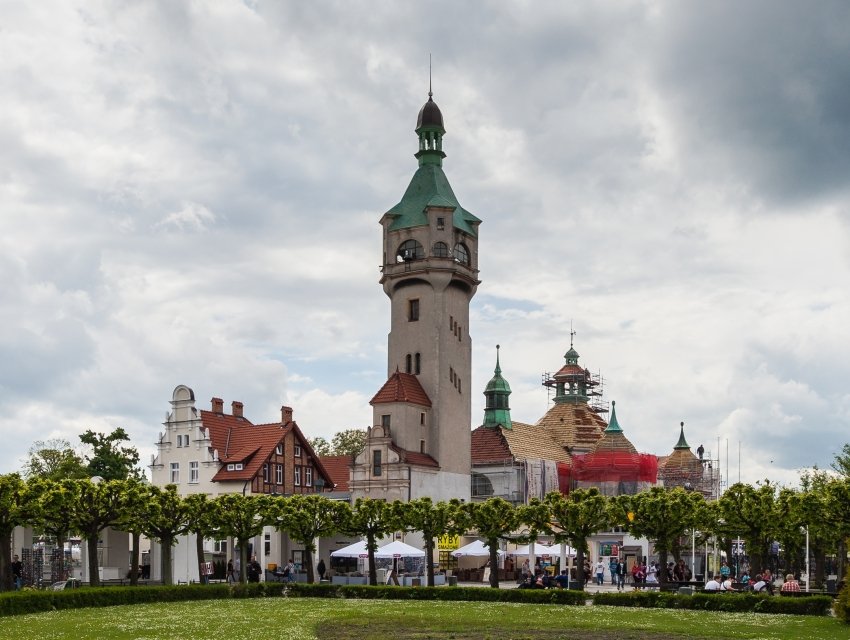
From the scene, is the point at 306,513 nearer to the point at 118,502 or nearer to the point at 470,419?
the point at 118,502

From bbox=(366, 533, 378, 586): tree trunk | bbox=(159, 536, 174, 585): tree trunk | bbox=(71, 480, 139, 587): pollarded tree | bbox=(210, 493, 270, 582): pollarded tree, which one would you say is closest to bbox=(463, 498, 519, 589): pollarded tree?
bbox=(366, 533, 378, 586): tree trunk

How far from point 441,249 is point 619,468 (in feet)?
117

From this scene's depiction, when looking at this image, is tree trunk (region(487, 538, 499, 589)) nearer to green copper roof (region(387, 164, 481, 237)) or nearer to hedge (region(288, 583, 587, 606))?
hedge (region(288, 583, 587, 606))

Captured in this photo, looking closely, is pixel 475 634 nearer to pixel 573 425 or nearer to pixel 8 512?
pixel 8 512

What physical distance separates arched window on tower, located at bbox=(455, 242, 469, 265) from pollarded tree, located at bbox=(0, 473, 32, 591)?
57.5 m

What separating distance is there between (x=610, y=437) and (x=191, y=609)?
277 ft

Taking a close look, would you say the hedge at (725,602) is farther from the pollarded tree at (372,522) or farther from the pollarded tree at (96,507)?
the pollarded tree at (96,507)

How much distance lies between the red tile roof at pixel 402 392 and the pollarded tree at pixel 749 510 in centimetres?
4295

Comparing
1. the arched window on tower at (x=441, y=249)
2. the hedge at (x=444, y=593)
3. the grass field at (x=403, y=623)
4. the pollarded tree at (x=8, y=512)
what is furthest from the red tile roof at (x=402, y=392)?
the pollarded tree at (x=8, y=512)

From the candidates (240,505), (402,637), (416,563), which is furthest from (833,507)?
(416,563)

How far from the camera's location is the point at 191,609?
159ft

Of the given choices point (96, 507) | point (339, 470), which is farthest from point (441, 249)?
point (96, 507)

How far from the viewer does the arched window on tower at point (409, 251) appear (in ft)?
340

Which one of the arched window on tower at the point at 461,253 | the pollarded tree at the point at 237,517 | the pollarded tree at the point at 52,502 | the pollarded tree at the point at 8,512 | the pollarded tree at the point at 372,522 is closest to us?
the pollarded tree at the point at 8,512
